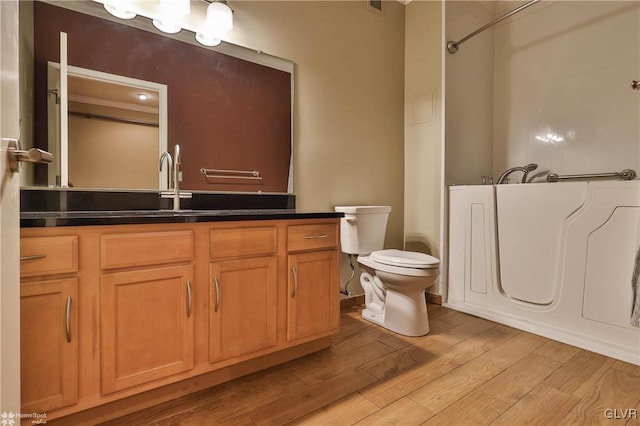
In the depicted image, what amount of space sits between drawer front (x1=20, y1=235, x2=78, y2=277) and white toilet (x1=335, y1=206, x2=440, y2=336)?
4.92 ft

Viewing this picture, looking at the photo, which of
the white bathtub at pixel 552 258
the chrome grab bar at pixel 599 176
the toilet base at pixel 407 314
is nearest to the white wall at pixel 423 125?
the white bathtub at pixel 552 258

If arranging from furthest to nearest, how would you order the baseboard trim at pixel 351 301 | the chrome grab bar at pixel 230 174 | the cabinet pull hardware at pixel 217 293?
the baseboard trim at pixel 351 301 < the chrome grab bar at pixel 230 174 < the cabinet pull hardware at pixel 217 293

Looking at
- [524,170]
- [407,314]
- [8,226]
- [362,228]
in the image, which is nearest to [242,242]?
[8,226]

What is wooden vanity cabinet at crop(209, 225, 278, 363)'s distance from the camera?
1.37 metres

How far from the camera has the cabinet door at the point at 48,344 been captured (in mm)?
1008

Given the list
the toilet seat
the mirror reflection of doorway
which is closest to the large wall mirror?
the mirror reflection of doorway

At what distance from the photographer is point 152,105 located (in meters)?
1.73

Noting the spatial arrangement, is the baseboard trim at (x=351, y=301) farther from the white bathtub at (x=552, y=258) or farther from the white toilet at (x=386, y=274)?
the white bathtub at (x=552, y=258)

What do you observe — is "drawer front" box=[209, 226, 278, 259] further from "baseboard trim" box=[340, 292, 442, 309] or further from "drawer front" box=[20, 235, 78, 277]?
"baseboard trim" box=[340, 292, 442, 309]

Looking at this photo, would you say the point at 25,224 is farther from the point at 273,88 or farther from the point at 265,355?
the point at 273,88

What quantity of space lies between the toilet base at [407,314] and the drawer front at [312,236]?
643mm

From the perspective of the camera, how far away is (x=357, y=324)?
2.21 meters

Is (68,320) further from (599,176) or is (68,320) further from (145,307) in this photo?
(599,176)

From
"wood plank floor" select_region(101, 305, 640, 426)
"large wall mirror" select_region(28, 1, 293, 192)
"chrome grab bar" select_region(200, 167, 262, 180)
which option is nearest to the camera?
"wood plank floor" select_region(101, 305, 640, 426)
